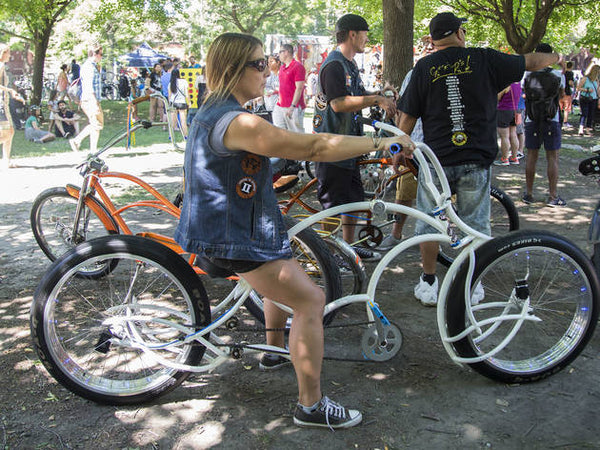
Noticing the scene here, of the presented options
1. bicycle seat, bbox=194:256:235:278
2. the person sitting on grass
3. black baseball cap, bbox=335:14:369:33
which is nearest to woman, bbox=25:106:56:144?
the person sitting on grass

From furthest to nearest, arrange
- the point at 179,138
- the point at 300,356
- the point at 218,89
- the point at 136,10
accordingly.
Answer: the point at 136,10, the point at 179,138, the point at 300,356, the point at 218,89

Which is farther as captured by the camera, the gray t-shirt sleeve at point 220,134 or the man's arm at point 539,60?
the man's arm at point 539,60

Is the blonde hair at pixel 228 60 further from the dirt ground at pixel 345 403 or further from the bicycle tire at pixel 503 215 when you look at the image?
the bicycle tire at pixel 503 215

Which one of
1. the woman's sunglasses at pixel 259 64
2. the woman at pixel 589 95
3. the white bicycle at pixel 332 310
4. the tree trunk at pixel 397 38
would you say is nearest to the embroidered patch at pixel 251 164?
the woman's sunglasses at pixel 259 64

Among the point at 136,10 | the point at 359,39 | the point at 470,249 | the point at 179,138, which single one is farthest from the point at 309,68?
the point at 470,249

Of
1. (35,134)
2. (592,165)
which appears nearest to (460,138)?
(592,165)

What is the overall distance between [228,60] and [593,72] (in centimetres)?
1645

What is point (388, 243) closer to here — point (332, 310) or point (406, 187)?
point (406, 187)

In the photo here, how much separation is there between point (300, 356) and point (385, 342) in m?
0.65

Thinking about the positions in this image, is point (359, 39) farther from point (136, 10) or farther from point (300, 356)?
point (136, 10)

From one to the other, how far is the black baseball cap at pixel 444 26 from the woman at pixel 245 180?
1.71 m

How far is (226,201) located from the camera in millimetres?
2512

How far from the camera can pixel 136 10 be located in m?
22.4

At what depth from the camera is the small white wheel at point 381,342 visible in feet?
10.4
